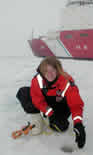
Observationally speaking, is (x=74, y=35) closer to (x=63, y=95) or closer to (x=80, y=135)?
(x=63, y=95)

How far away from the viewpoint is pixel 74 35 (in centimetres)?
751

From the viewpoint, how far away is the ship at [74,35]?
7229 millimetres

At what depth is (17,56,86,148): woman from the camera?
112 centimetres

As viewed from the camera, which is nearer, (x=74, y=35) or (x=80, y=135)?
(x=80, y=135)

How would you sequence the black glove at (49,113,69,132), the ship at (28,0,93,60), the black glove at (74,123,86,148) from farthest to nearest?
the ship at (28,0,93,60) < the black glove at (49,113,69,132) < the black glove at (74,123,86,148)

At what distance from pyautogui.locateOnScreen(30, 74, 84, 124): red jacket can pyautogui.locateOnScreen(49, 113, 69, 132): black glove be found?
6 cm

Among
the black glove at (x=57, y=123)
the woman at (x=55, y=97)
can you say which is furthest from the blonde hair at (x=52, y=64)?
the black glove at (x=57, y=123)

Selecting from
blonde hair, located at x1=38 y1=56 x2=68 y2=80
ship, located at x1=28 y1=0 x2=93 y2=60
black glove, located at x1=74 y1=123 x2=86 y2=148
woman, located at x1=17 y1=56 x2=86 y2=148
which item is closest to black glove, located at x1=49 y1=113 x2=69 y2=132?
woman, located at x1=17 y1=56 x2=86 y2=148

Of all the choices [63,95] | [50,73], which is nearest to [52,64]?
[50,73]

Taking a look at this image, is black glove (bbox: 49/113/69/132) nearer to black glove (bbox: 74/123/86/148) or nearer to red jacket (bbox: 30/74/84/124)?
red jacket (bbox: 30/74/84/124)

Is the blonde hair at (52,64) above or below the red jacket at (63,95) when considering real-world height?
above

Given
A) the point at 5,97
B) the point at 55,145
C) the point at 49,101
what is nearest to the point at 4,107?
the point at 5,97

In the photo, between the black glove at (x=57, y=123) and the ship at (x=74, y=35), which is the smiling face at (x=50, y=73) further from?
the ship at (x=74, y=35)

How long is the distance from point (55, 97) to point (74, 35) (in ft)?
21.9
